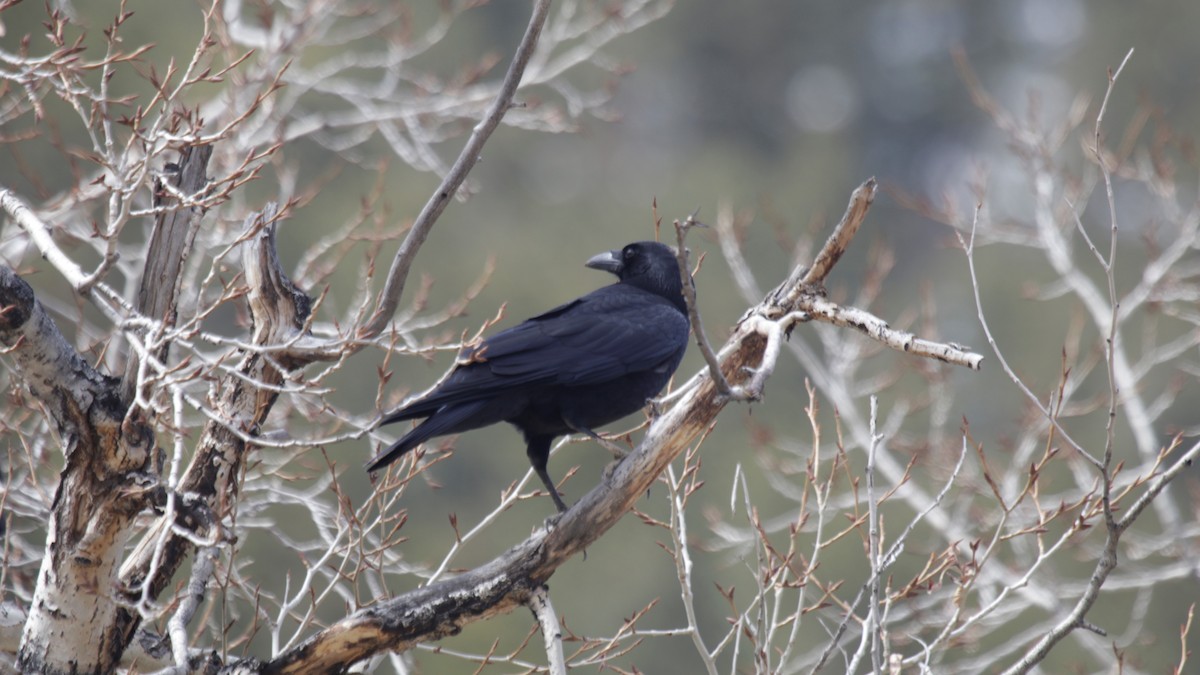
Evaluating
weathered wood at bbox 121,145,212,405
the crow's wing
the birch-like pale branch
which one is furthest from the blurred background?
weathered wood at bbox 121,145,212,405

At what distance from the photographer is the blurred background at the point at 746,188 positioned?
720 inches

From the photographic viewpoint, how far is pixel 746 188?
2484 cm

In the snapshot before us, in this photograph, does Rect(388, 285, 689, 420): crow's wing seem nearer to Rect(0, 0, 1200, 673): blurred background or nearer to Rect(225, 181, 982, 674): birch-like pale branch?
Rect(225, 181, 982, 674): birch-like pale branch

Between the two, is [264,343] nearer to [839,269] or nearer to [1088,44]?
[839,269]

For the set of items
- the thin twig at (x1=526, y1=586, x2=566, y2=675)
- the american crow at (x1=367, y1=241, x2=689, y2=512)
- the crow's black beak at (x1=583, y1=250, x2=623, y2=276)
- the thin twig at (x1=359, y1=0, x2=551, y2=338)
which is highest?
the crow's black beak at (x1=583, y1=250, x2=623, y2=276)

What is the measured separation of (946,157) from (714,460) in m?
11.8

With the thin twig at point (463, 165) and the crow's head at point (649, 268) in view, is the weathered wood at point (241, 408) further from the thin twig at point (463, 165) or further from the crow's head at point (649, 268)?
the crow's head at point (649, 268)

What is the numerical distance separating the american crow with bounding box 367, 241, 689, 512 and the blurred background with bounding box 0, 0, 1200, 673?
117 inches

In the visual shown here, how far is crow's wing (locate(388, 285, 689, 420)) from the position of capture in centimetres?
561

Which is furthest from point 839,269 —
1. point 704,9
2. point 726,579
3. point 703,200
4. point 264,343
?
point 264,343

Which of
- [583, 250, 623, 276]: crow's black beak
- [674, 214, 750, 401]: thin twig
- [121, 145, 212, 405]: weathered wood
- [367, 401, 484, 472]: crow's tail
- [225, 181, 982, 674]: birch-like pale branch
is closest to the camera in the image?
[674, 214, 750, 401]: thin twig

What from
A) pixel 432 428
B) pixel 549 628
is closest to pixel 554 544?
pixel 549 628

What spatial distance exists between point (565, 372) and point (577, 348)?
22 centimetres

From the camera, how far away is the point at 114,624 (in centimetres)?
434
